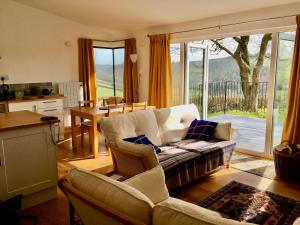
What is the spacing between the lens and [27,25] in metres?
5.08

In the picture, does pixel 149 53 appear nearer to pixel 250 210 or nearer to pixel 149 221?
pixel 250 210

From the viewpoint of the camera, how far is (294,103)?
3502mm

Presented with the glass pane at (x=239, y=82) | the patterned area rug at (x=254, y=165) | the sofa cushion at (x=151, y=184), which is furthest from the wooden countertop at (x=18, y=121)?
the glass pane at (x=239, y=82)

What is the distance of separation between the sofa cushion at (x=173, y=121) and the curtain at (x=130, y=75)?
7.84 ft

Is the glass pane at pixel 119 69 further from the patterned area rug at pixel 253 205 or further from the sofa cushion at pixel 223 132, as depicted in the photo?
the patterned area rug at pixel 253 205

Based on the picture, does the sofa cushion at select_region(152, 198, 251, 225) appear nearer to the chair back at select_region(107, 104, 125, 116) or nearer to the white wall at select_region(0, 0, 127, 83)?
the chair back at select_region(107, 104, 125, 116)

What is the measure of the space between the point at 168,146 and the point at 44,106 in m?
2.81

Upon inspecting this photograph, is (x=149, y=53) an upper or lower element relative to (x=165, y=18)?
lower

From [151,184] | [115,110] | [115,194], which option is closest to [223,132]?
[115,110]

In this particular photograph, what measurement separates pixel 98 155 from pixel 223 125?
2.03 meters

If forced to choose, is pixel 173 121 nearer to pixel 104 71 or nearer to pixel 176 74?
pixel 176 74

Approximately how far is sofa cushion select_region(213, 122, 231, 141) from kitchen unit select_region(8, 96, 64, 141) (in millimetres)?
2714

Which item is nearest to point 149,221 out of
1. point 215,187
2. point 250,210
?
point 250,210

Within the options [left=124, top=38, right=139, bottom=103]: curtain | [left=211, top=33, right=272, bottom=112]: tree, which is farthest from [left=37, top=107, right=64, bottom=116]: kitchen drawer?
[left=211, top=33, right=272, bottom=112]: tree
